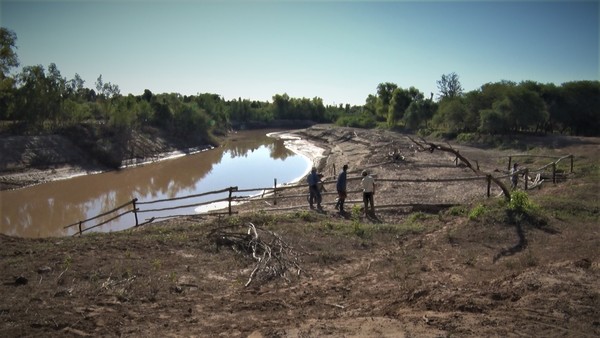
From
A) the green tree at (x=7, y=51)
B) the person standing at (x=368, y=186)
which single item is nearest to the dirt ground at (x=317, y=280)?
the person standing at (x=368, y=186)

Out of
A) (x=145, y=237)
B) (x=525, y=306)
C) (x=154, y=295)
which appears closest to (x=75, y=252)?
(x=145, y=237)

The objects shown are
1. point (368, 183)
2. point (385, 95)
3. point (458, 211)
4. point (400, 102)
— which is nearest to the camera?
point (458, 211)

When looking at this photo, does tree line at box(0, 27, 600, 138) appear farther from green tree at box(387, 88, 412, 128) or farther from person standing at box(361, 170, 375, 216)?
person standing at box(361, 170, 375, 216)

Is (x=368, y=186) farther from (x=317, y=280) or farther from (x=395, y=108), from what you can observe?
(x=395, y=108)

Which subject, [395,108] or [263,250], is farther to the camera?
[395,108]

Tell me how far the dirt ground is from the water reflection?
986cm

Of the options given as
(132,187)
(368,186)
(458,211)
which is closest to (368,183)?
(368,186)

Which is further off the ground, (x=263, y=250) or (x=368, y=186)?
(x=368, y=186)

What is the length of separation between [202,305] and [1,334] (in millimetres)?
2574

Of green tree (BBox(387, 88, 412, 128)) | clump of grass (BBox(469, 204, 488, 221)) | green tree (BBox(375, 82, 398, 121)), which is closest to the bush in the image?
clump of grass (BBox(469, 204, 488, 221))

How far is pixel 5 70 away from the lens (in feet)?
51.0

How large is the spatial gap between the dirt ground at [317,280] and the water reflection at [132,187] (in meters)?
9.86

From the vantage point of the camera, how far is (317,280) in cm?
732

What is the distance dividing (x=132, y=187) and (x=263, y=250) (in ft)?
70.3
